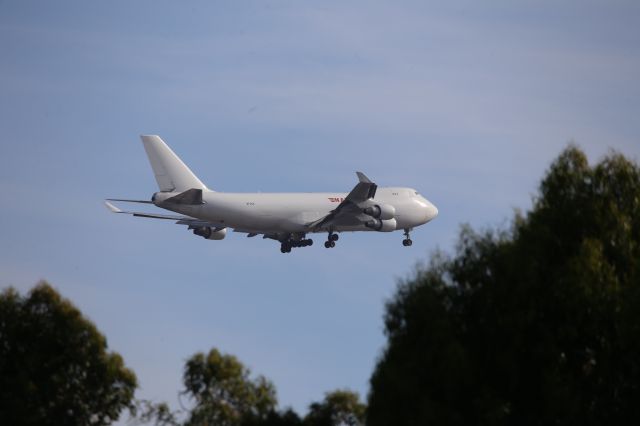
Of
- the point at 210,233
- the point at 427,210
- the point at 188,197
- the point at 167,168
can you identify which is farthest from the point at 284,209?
the point at 427,210

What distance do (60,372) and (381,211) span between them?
143ft

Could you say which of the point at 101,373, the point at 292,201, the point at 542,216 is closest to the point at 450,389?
the point at 542,216

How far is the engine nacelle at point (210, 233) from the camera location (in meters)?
107

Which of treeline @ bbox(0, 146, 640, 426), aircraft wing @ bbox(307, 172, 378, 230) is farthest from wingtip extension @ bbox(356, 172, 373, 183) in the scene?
treeline @ bbox(0, 146, 640, 426)

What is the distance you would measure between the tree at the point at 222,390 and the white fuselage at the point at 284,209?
108 feet

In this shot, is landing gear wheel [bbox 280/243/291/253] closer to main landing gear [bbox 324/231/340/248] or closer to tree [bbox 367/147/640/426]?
main landing gear [bbox 324/231/340/248]

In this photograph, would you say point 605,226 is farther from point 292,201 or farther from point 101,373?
point 292,201

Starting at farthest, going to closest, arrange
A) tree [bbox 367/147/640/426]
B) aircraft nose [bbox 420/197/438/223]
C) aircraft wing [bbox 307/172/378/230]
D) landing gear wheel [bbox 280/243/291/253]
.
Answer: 1. aircraft nose [bbox 420/197/438/223]
2. landing gear wheel [bbox 280/243/291/253]
3. aircraft wing [bbox 307/172/378/230]
4. tree [bbox 367/147/640/426]

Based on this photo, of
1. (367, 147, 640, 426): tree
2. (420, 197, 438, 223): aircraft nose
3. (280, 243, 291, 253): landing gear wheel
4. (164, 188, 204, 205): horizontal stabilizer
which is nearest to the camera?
(367, 147, 640, 426): tree

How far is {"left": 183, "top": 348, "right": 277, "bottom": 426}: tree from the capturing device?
205 ft

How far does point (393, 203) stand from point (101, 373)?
47605 millimetres

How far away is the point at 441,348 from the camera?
57.0 meters

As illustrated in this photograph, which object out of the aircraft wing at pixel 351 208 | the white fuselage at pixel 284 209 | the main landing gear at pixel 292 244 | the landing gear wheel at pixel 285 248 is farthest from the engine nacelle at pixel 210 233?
the aircraft wing at pixel 351 208

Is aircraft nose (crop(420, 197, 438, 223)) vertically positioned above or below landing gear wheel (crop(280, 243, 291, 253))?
above
